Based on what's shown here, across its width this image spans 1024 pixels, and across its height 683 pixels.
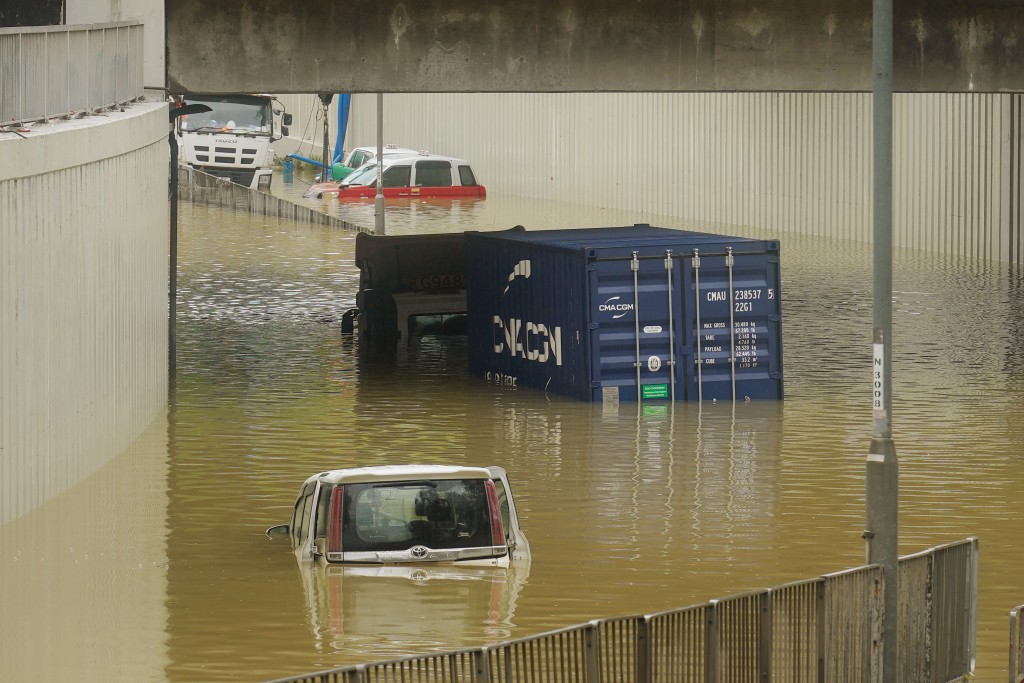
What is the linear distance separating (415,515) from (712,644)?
3.87 m

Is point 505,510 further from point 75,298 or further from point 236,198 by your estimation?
point 236,198

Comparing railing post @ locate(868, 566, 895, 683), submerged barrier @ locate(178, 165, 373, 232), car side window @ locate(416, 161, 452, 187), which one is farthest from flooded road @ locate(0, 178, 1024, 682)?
car side window @ locate(416, 161, 452, 187)

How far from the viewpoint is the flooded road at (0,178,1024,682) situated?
1388 centimetres

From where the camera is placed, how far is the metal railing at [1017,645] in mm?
11281

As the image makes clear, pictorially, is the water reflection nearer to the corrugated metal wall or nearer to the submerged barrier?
the corrugated metal wall

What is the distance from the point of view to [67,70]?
20.6 m

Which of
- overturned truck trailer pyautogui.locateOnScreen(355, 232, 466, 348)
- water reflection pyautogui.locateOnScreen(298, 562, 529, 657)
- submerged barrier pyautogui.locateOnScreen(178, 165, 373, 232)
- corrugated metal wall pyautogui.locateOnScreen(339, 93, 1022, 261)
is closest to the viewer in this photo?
water reflection pyautogui.locateOnScreen(298, 562, 529, 657)

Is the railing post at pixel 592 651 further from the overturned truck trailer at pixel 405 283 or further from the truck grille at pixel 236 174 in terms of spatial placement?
the truck grille at pixel 236 174

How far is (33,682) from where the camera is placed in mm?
12672

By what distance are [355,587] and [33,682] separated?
7.93 feet

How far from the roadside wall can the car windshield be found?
170 inches

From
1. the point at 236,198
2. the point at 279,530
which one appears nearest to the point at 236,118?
the point at 236,198

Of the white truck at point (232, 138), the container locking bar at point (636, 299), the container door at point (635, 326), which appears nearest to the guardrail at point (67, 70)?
the container door at point (635, 326)

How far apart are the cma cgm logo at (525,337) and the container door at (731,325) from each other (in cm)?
188
